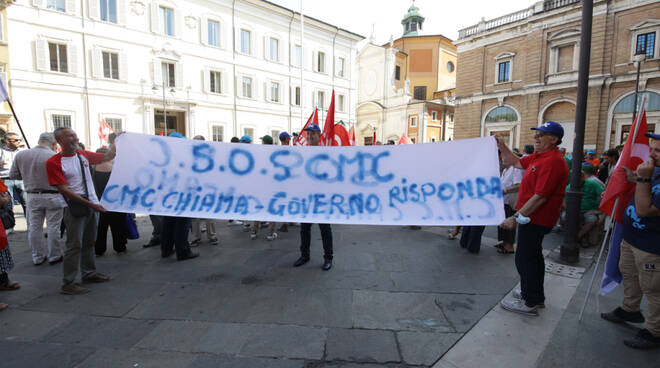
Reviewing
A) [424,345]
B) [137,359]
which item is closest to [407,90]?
[424,345]

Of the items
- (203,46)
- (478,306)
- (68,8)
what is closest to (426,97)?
(203,46)

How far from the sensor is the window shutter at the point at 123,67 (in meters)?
22.1

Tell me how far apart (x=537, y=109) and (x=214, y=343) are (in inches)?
1226

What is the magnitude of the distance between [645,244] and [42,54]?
26.9m

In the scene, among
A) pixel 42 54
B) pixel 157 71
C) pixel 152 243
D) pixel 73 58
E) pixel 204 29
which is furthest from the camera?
pixel 204 29

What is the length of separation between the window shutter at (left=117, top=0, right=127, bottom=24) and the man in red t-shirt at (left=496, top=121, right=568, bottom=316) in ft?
86.6

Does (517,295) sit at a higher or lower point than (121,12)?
lower

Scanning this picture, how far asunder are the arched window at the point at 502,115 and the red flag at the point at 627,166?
29.2 metres

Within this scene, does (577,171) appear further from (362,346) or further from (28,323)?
(28,323)

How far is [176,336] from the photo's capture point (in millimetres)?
2818

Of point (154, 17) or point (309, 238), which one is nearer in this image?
point (309, 238)

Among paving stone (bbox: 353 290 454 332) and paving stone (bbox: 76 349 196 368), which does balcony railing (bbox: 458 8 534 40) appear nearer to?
paving stone (bbox: 353 290 454 332)

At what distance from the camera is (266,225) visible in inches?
292

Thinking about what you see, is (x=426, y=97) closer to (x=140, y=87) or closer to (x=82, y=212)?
(x=140, y=87)
